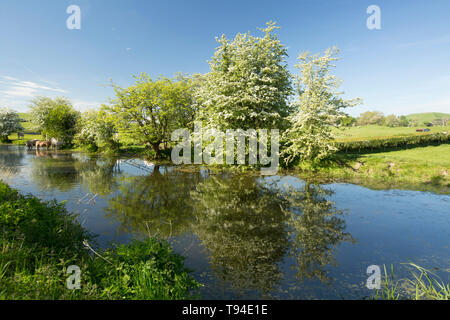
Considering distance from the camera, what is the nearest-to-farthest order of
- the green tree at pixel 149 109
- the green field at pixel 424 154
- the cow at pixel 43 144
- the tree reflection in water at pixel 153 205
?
the tree reflection in water at pixel 153 205 → the green field at pixel 424 154 → the green tree at pixel 149 109 → the cow at pixel 43 144

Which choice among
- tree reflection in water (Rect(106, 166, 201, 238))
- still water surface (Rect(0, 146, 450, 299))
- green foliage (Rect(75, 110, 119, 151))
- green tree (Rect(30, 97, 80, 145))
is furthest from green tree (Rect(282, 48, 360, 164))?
green tree (Rect(30, 97, 80, 145))

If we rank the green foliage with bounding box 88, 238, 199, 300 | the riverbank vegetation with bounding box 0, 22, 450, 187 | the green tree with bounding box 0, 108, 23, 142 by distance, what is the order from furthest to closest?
the green tree with bounding box 0, 108, 23, 142 → the riverbank vegetation with bounding box 0, 22, 450, 187 → the green foliage with bounding box 88, 238, 199, 300

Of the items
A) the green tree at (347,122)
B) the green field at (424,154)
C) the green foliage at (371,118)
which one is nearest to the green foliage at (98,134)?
the green tree at (347,122)

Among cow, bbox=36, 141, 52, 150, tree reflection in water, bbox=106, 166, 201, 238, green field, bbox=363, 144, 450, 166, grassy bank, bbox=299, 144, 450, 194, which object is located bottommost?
tree reflection in water, bbox=106, 166, 201, 238

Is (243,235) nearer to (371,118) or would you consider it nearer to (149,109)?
(149,109)

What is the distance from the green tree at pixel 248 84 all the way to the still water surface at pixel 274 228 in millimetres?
6830

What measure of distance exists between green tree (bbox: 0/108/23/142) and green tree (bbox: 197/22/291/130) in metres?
62.1

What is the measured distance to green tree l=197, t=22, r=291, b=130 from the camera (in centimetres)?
1728

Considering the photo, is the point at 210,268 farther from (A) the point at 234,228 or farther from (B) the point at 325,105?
(B) the point at 325,105

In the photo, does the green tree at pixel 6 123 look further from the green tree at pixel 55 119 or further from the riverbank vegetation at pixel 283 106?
the riverbank vegetation at pixel 283 106

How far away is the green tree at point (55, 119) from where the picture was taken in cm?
4184

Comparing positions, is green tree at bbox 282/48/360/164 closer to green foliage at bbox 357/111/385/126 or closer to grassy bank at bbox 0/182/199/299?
grassy bank at bbox 0/182/199/299

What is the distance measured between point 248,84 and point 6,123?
66.5m
